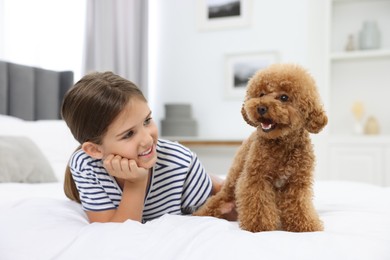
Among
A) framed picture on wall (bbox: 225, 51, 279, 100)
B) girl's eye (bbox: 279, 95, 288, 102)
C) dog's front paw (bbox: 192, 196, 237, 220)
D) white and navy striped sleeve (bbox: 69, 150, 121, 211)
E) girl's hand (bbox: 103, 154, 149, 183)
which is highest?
framed picture on wall (bbox: 225, 51, 279, 100)

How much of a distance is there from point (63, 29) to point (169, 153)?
2542 mm

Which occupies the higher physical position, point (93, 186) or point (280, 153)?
point (280, 153)

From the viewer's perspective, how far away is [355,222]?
1066 mm

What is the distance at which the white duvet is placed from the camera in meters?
0.81

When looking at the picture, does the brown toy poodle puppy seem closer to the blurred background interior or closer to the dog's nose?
the dog's nose

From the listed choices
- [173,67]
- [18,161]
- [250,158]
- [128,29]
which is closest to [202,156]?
[173,67]

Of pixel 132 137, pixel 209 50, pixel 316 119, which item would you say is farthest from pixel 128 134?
pixel 209 50

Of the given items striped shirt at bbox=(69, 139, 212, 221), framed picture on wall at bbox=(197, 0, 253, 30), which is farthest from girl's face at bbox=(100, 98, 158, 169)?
framed picture on wall at bbox=(197, 0, 253, 30)

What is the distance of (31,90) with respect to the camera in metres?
2.97

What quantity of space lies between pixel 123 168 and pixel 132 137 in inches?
3.6

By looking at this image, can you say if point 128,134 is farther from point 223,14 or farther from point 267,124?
point 223,14

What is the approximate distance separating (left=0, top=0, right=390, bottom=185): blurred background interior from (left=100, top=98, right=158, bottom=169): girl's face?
7.32 ft

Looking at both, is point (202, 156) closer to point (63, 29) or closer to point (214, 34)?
point (214, 34)

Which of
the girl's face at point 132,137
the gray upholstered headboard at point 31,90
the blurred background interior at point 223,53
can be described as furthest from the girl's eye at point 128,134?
the blurred background interior at point 223,53
